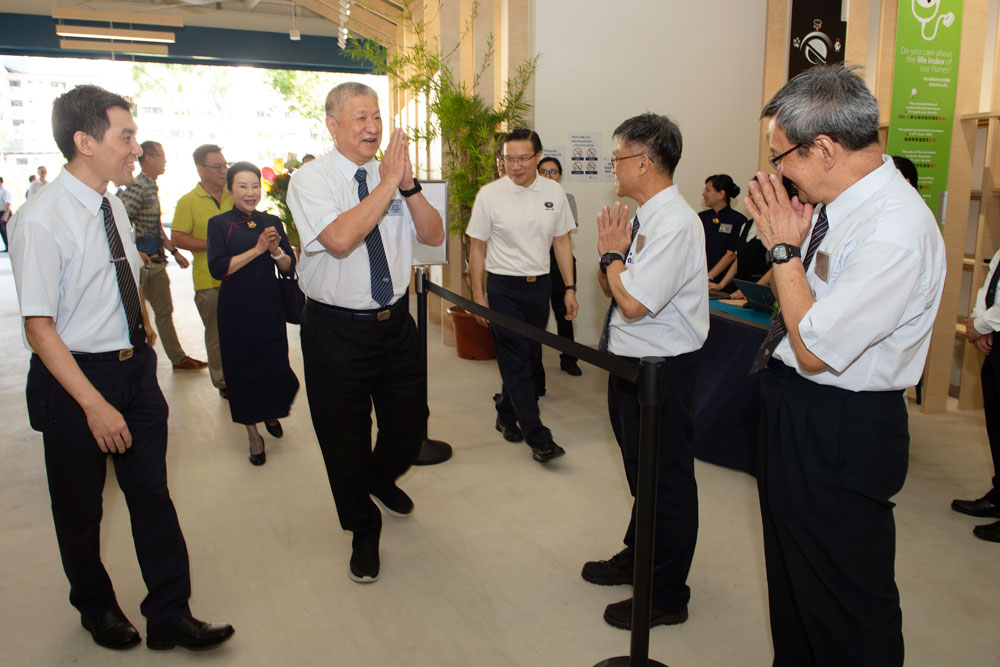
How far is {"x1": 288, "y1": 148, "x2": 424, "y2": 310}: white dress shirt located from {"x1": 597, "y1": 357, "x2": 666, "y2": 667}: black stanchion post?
1.17 meters

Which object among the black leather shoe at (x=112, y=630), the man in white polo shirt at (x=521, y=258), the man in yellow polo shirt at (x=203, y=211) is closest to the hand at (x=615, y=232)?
the man in white polo shirt at (x=521, y=258)

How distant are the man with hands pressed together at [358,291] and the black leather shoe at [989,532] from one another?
8.26 feet

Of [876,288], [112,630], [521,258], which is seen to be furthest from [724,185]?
[112,630]

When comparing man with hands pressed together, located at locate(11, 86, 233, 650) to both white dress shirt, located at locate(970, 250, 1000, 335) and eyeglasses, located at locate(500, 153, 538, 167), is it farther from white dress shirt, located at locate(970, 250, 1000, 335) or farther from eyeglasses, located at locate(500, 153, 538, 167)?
white dress shirt, located at locate(970, 250, 1000, 335)

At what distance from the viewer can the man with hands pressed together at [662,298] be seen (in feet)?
7.39

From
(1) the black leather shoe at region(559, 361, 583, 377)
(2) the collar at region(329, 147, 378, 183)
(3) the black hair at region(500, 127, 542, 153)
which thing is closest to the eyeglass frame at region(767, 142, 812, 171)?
(2) the collar at region(329, 147, 378, 183)

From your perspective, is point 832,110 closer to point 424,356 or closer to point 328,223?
point 328,223

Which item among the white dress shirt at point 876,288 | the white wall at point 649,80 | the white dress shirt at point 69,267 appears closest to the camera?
the white dress shirt at point 876,288

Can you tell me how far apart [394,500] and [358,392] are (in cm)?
81

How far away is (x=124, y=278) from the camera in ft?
7.06

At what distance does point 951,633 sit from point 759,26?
5.92 metres

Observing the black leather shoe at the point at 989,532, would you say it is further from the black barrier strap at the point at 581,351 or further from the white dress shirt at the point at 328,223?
the white dress shirt at the point at 328,223

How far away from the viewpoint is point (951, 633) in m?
2.44

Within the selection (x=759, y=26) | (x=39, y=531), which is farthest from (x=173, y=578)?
(x=759, y=26)
